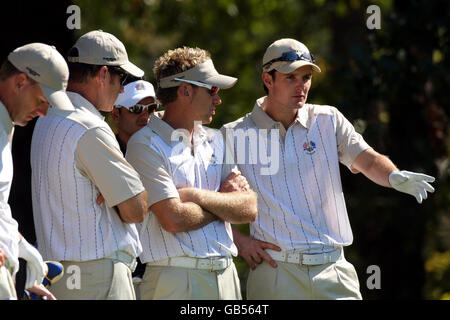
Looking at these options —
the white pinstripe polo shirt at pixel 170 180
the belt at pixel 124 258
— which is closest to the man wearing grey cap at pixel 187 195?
the white pinstripe polo shirt at pixel 170 180

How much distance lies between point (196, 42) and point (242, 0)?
1.12 metres

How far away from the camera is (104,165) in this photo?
14.9 ft

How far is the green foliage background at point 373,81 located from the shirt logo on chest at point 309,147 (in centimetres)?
320

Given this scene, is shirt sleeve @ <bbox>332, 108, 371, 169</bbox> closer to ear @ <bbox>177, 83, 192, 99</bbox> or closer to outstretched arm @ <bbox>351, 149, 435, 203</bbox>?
outstretched arm @ <bbox>351, 149, 435, 203</bbox>

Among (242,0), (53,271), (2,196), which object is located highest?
(242,0)

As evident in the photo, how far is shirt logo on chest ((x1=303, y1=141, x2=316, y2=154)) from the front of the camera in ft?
18.3

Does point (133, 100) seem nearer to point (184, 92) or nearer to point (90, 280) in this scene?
point (184, 92)

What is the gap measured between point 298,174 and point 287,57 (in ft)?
2.50

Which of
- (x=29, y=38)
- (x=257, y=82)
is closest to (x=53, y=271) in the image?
(x=29, y=38)

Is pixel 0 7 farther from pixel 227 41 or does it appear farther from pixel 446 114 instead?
pixel 227 41

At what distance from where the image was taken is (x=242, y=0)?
13.8 m

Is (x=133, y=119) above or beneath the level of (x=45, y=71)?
beneath

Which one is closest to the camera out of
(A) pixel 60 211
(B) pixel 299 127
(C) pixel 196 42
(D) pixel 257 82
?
(A) pixel 60 211

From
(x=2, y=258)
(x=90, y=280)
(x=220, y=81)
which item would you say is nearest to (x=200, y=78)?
(x=220, y=81)
